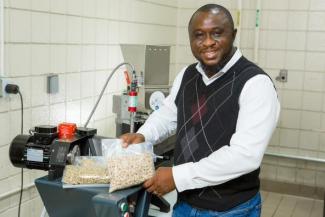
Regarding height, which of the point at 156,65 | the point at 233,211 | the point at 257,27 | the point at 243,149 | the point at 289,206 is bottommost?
the point at 289,206

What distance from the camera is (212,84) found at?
58.1 inches

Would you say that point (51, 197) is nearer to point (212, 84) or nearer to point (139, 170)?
point (139, 170)

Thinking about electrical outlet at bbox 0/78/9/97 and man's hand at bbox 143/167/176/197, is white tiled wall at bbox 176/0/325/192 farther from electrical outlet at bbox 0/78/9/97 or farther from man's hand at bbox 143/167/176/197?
man's hand at bbox 143/167/176/197

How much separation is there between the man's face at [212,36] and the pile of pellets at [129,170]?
1.20ft

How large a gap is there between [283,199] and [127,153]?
2.54 m

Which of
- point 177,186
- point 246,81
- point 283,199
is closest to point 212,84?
point 246,81

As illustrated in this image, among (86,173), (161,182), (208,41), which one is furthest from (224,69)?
(86,173)

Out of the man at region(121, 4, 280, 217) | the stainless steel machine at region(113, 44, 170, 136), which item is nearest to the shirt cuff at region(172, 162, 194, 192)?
the man at region(121, 4, 280, 217)

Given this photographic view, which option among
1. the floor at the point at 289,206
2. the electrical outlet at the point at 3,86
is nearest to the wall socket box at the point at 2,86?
the electrical outlet at the point at 3,86

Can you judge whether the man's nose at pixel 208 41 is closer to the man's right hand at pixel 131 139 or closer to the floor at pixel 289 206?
the man's right hand at pixel 131 139

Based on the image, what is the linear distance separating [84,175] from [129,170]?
0.13 meters

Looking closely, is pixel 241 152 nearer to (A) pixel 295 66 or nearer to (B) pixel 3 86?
(B) pixel 3 86

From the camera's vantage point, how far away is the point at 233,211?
145 cm

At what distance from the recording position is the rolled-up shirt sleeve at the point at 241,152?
1.29 m
